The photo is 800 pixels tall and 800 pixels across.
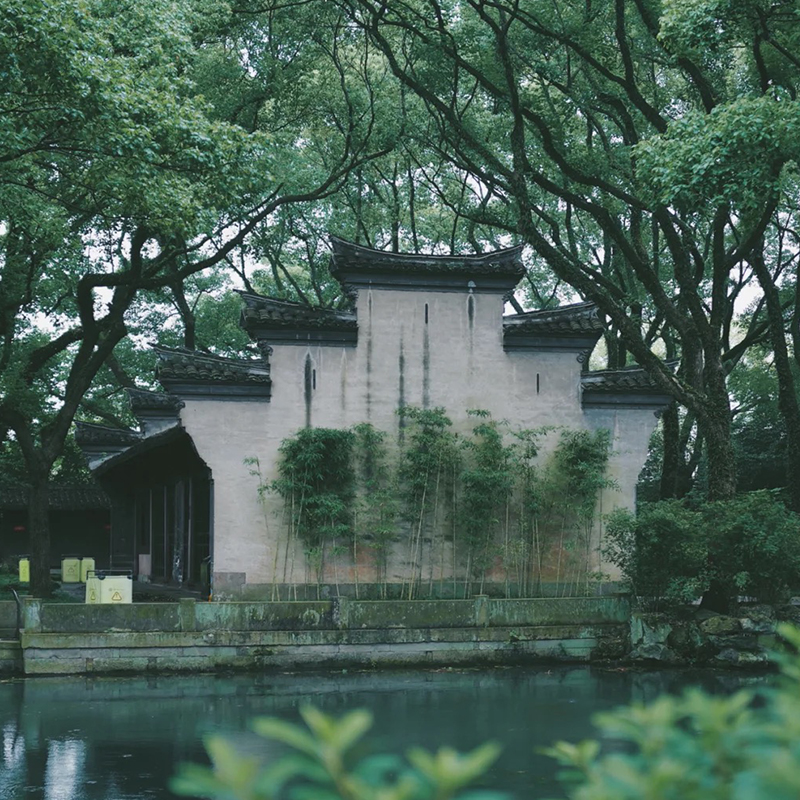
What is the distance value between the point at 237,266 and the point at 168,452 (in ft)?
26.2

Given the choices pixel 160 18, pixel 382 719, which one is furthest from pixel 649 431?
pixel 160 18

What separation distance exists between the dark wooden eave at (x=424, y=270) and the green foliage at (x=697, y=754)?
19.4 m

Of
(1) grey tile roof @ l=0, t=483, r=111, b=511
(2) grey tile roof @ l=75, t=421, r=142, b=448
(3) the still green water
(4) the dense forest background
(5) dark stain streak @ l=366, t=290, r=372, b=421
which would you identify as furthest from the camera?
(1) grey tile roof @ l=0, t=483, r=111, b=511

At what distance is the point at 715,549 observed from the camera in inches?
707

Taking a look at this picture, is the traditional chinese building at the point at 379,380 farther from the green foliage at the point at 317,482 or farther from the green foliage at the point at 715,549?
the green foliage at the point at 715,549

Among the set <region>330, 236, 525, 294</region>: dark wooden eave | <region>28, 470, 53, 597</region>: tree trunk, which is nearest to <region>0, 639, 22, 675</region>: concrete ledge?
<region>28, 470, 53, 597</region>: tree trunk

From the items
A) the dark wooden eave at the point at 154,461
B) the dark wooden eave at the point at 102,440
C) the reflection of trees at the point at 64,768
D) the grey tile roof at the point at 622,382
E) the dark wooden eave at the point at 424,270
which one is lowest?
the reflection of trees at the point at 64,768

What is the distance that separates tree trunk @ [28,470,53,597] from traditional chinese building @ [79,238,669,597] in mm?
2718

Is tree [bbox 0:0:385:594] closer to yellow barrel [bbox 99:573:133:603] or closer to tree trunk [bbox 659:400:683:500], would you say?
yellow barrel [bbox 99:573:133:603]

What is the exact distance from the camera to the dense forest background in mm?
→ 14234

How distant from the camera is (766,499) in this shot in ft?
58.9

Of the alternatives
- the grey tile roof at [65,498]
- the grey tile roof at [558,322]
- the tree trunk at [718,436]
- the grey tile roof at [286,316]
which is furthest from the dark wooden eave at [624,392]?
the grey tile roof at [65,498]

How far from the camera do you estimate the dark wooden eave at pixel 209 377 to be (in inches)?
801

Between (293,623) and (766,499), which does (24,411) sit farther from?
(766,499)
